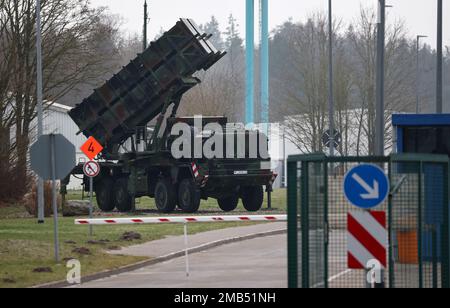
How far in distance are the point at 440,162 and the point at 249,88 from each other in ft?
263

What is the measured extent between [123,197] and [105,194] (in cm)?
109

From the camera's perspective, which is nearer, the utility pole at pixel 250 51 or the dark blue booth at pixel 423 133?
the dark blue booth at pixel 423 133

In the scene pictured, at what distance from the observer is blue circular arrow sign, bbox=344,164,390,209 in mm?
13523

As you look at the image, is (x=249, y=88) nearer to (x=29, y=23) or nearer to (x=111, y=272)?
(x=29, y=23)

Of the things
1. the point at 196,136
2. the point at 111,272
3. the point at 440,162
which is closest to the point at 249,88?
the point at 196,136

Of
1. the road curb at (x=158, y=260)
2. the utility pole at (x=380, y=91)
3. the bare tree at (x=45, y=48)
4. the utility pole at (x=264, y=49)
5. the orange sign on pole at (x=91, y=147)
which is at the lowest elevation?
the road curb at (x=158, y=260)

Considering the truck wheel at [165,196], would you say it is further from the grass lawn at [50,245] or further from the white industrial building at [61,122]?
the white industrial building at [61,122]

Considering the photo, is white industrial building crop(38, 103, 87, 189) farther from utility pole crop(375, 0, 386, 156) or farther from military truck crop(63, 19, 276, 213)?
utility pole crop(375, 0, 386, 156)

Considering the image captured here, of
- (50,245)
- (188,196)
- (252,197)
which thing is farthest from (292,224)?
(252,197)

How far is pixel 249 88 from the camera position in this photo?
3748 inches

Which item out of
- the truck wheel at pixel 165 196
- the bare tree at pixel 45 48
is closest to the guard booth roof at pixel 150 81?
the truck wheel at pixel 165 196

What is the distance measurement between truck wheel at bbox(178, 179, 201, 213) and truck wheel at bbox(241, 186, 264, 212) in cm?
256

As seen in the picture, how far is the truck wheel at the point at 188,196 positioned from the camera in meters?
42.5

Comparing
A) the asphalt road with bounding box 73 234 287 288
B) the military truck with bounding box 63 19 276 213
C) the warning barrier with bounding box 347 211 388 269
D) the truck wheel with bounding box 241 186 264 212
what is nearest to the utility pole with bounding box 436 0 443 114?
the military truck with bounding box 63 19 276 213
